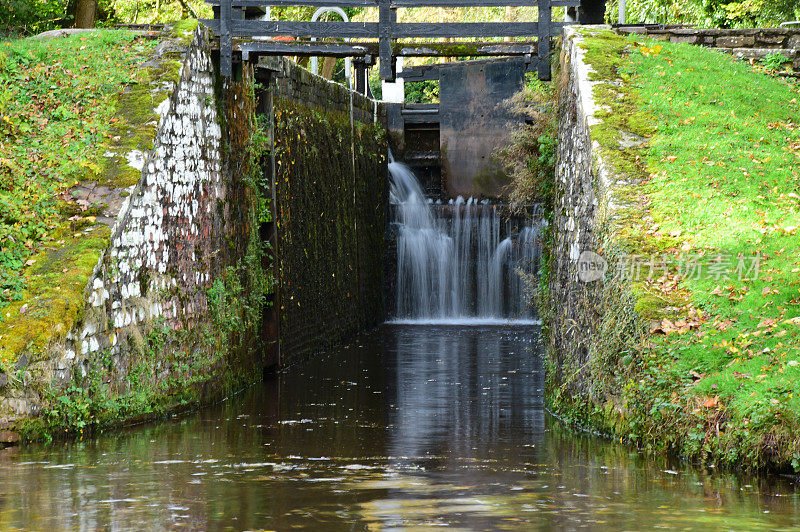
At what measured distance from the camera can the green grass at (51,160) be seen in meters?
8.74

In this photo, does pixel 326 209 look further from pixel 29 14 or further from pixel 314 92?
pixel 29 14

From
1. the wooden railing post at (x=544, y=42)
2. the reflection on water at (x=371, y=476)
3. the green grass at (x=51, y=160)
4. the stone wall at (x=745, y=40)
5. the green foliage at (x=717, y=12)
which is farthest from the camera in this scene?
the green foliage at (x=717, y=12)

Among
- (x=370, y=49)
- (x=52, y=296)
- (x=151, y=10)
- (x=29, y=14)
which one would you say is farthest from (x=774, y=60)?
(x=151, y=10)

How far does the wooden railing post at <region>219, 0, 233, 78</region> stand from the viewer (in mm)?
12086

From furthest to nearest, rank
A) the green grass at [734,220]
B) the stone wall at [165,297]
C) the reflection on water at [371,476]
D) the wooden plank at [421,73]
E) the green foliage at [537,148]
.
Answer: the wooden plank at [421,73], the green foliage at [537,148], the stone wall at [165,297], the green grass at [734,220], the reflection on water at [371,476]

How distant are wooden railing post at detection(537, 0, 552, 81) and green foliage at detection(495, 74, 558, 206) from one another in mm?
247

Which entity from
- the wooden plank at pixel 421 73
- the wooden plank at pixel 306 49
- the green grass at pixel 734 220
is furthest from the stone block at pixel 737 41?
the wooden plank at pixel 421 73

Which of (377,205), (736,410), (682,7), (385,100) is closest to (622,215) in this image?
(736,410)

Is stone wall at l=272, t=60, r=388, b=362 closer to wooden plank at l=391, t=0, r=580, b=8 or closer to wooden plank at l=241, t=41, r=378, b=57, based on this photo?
wooden plank at l=241, t=41, r=378, b=57

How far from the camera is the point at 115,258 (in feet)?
31.2

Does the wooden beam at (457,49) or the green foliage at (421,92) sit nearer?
the wooden beam at (457,49)

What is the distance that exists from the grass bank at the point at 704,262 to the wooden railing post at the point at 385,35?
2.29m

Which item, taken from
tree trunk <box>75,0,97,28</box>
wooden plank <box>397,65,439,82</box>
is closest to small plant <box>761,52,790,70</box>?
wooden plank <box>397,65,439,82</box>

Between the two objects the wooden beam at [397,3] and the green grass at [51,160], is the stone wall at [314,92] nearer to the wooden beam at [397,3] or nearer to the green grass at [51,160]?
the wooden beam at [397,3]
